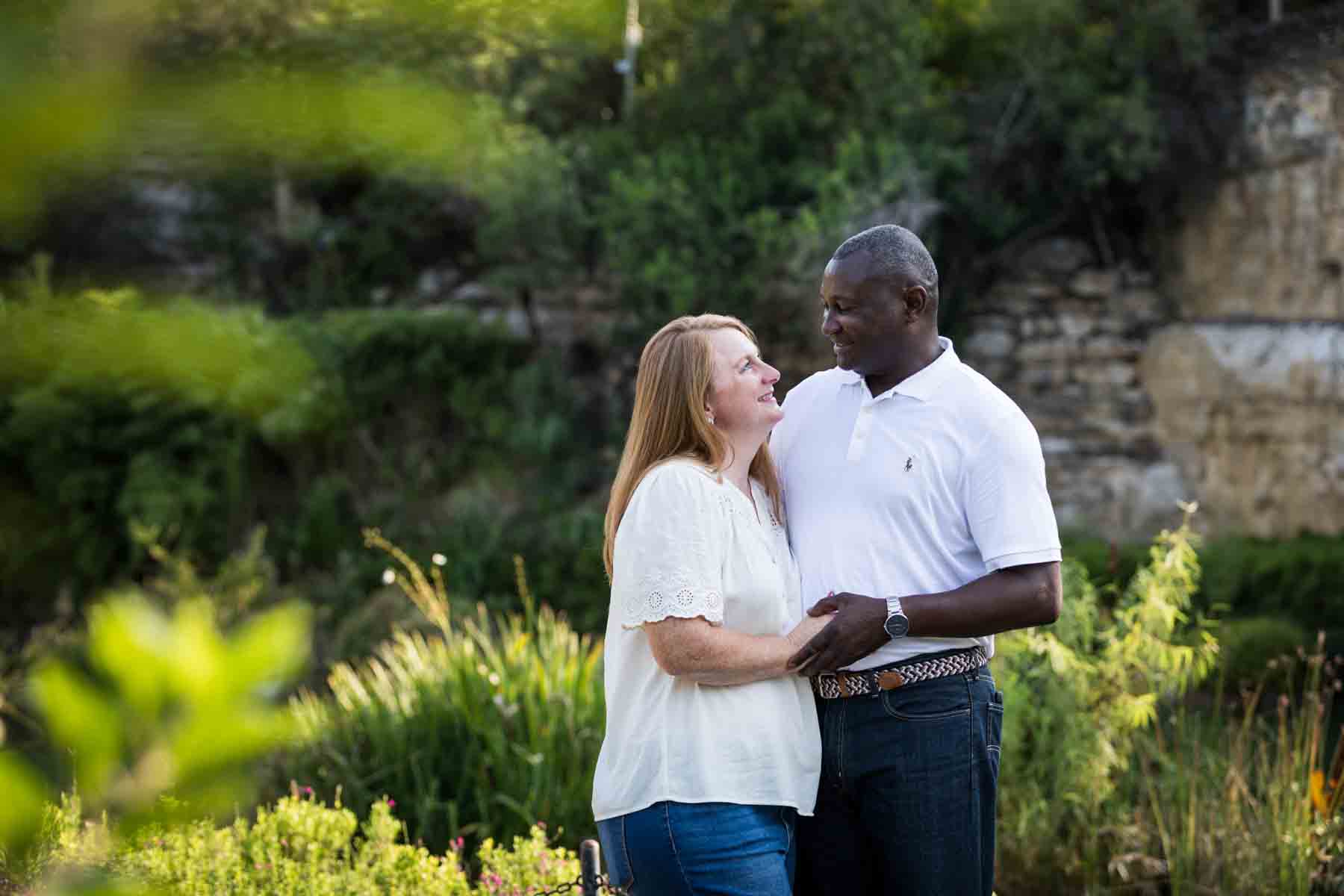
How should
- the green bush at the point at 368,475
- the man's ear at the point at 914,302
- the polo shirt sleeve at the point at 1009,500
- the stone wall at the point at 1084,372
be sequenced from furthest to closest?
the stone wall at the point at 1084,372
the green bush at the point at 368,475
the man's ear at the point at 914,302
the polo shirt sleeve at the point at 1009,500

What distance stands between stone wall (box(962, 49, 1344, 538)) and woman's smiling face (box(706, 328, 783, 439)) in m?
7.80

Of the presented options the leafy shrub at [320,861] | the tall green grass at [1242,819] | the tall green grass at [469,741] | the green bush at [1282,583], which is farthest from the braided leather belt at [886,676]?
the green bush at [1282,583]

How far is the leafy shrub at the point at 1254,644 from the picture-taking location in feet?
23.6

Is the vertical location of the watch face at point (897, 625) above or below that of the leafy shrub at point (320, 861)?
above

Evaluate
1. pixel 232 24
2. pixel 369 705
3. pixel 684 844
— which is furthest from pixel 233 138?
pixel 369 705

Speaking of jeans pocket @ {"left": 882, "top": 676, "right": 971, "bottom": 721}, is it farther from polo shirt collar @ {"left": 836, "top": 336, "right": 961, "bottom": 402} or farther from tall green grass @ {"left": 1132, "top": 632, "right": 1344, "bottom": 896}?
tall green grass @ {"left": 1132, "top": 632, "right": 1344, "bottom": 896}

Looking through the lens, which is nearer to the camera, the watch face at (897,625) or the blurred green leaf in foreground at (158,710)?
the blurred green leaf in foreground at (158,710)

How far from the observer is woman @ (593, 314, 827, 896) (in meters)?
2.20

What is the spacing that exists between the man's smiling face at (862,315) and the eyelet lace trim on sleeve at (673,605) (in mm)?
498

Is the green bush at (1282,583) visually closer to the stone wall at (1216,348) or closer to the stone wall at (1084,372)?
the stone wall at (1216,348)

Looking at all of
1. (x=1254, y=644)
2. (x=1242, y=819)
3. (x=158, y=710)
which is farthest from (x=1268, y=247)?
(x=158, y=710)

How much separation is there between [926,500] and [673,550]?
0.45 metres

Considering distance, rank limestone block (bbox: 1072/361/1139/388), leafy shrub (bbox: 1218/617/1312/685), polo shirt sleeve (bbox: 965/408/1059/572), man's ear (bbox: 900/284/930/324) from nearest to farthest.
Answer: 1. polo shirt sleeve (bbox: 965/408/1059/572)
2. man's ear (bbox: 900/284/930/324)
3. leafy shrub (bbox: 1218/617/1312/685)
4. limestone block (bbox: 1072/361/1139/388)

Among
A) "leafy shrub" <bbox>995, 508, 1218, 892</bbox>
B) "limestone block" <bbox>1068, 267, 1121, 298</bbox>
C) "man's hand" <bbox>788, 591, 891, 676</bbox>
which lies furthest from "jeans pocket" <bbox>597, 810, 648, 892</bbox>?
"limestone block" <bbox>1068, 267, 1121, 298</bbox>
